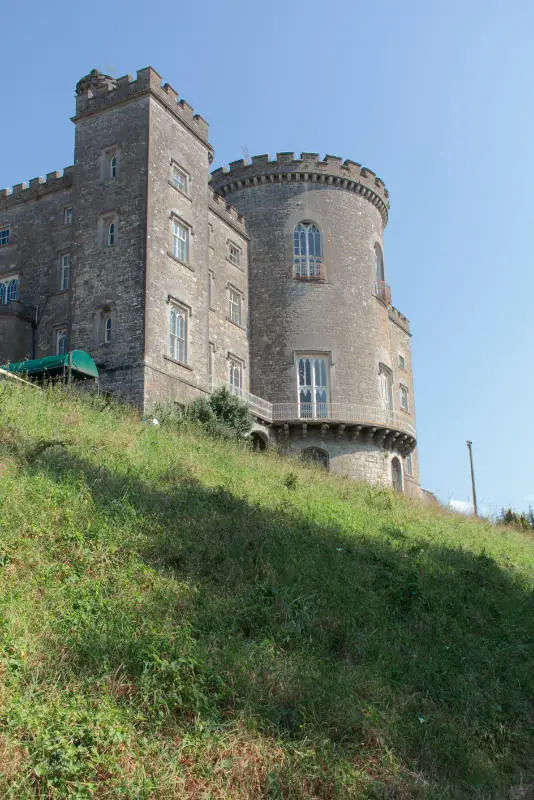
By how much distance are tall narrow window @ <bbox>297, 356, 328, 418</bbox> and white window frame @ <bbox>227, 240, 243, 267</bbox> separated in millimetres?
4801

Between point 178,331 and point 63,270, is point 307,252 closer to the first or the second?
point 178,331

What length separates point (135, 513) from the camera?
11047mm

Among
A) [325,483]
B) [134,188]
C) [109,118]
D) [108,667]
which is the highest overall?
[109,118]

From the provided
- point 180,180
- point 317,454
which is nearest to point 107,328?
point 180,180

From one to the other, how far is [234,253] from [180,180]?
541cm

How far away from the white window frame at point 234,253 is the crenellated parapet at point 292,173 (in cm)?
316

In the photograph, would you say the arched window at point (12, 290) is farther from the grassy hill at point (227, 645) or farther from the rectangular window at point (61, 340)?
the grassy hill at point (227, 645)

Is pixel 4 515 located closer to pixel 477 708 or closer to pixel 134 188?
pixel 477 708

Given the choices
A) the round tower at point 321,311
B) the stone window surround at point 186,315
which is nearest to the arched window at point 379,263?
the round tower at point 321,311

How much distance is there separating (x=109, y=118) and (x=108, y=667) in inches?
923

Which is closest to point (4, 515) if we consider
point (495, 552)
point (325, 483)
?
point (325, 483)

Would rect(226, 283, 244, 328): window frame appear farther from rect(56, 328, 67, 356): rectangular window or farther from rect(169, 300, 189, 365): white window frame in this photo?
rect(56, 328, 67, 356): rectangular window

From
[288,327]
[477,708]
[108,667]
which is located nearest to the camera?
[108,667]

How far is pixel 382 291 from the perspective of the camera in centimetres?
3534
